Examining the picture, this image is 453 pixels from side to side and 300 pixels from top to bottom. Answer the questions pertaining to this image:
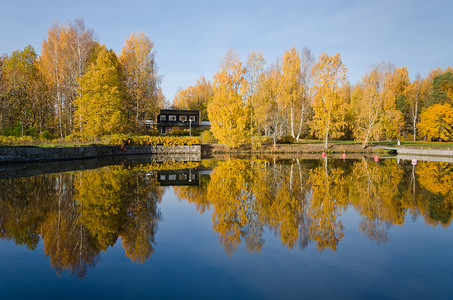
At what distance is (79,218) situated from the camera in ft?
22.6

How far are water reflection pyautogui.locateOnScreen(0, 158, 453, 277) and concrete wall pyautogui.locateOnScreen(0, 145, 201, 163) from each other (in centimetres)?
778

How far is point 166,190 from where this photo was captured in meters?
10.8

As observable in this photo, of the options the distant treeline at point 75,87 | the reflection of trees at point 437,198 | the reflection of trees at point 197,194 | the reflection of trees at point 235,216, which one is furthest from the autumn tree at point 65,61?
the reflection of trees at point 437,198

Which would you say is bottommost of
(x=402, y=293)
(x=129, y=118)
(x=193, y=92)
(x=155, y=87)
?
(x=402, y=293)

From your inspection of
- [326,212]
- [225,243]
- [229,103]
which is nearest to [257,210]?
[326,212]

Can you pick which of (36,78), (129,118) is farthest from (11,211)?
(36,78)

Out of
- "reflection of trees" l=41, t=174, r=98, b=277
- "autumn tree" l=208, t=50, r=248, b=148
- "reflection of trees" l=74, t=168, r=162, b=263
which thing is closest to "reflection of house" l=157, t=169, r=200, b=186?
"reflection of trees" l=74, t=168, r=162, b=263

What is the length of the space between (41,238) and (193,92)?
7967 cm

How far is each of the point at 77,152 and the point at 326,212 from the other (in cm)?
2146

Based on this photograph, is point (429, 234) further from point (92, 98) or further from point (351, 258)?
point (92, 98)

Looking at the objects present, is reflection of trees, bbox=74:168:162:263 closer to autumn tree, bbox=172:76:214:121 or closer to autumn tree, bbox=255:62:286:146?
autumn tree, bbox=255:62:286:146

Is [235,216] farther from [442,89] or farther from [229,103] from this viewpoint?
[442,89]

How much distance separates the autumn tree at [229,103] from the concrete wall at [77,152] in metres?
3.59

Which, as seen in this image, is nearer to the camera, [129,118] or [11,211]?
[11,211]
